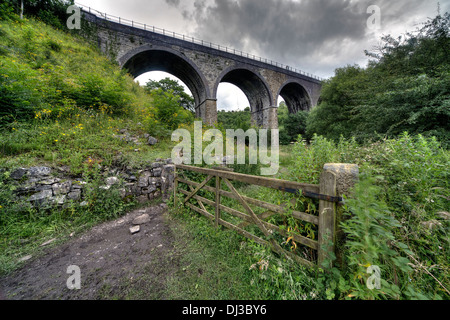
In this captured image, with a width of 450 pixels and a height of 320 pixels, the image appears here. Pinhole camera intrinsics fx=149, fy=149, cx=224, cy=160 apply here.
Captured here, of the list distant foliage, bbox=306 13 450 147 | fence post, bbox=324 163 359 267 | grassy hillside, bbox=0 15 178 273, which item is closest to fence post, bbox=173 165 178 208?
grassy hillside, bbox=0 15 178 273

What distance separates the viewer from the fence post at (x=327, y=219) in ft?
4.58

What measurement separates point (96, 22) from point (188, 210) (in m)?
15.9

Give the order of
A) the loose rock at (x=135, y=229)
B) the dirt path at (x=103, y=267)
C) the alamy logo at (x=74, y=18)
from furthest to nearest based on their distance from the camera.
A: the alamy logo at (x=74, y=18)
the loose rock at (x=135, y=229)
the dirt path at (x=103, y=267)

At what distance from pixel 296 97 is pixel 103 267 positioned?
90.3ft

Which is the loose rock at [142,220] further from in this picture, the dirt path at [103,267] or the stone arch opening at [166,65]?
the stone arch opening at [166,65]

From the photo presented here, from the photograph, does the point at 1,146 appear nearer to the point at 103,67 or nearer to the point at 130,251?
the point at 130,251

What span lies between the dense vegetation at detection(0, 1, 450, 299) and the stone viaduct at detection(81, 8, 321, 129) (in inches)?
109

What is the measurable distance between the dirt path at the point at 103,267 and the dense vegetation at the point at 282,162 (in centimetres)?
32

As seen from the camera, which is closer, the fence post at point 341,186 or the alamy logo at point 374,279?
the alamy logo at point 374,279

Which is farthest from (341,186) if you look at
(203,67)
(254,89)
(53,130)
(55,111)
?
(254,89)

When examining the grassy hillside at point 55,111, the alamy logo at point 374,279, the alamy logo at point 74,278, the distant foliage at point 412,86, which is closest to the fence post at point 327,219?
the alamy logo at point 374,279

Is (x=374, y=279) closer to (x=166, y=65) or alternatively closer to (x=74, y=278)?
(x=74, y=278)

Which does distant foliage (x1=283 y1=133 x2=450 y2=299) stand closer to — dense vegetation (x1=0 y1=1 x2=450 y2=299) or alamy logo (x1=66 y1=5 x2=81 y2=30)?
dense vegetation (x1=0 y1=1 x2=450 y2=299)

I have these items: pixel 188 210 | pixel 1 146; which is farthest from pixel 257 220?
pixel 1 146
